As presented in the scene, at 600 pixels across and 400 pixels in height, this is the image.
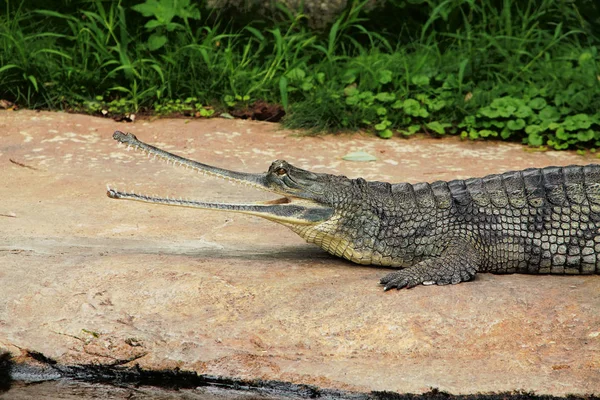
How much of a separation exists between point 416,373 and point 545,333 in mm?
742

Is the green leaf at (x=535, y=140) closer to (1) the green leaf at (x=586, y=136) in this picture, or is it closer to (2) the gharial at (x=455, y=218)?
(1) the green leaf at (x=586, y=136)

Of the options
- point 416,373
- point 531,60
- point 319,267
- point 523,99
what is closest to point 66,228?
point 319,267

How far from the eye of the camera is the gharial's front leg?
17.1 ft

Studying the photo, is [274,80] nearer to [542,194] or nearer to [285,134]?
[285,134]

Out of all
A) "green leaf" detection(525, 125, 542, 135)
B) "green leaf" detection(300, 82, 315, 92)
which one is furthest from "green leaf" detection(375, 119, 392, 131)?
"green leaf" detection(525, 125, 542, 135)

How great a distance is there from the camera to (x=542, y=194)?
5.72 m

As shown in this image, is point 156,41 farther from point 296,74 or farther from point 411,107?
point 411,107

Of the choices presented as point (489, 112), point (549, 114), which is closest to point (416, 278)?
point (489, 112)

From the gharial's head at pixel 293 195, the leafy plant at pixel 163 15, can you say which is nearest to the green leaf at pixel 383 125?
the leafy plant at pixel 163 15

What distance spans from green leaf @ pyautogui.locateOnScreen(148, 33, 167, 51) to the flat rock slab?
310cm

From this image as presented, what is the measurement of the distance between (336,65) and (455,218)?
4139 mm

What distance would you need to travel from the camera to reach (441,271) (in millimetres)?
5332

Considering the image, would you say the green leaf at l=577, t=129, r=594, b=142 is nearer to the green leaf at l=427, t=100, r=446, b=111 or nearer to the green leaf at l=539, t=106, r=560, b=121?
the green leaf at l=539, t=106, r=560, b=121

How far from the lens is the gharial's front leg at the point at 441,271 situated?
5203 millimetres
